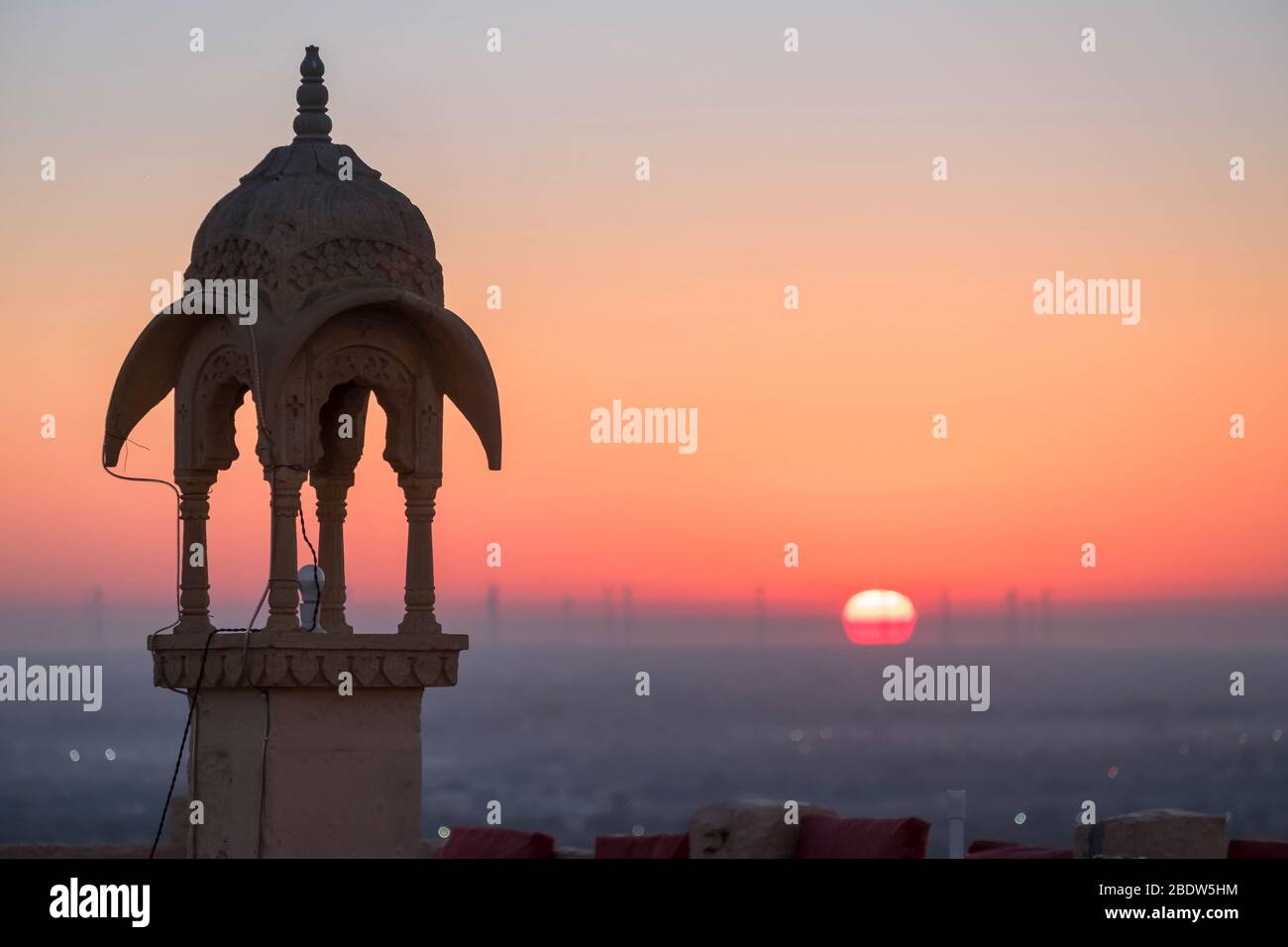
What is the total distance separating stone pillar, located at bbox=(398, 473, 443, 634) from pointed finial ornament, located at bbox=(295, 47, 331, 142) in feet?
9.05

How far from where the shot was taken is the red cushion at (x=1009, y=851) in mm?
23375

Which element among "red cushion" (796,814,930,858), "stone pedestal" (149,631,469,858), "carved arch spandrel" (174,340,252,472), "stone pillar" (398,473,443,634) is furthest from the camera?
"carved arch spandrel" (174,340,252,472)

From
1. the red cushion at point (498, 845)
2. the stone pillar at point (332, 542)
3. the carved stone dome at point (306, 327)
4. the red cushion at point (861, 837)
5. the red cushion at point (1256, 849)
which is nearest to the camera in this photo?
the red cushion at point (1256, 849)

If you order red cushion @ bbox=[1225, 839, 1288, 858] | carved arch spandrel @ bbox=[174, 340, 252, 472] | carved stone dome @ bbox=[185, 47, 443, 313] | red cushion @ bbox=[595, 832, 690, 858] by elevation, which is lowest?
red cushion @ bbox=[1225, 839, 1288, 858]

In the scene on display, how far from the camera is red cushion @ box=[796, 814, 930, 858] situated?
23.4 meters

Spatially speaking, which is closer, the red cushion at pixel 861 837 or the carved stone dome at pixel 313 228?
the red cushion at pixel 861 837

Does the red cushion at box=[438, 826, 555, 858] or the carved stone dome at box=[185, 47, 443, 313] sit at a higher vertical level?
the carved stone dome at box=[185, 47, 443, 313]

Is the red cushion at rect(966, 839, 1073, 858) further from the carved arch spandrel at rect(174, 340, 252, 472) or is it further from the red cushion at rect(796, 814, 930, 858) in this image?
the carved arch spandrel at rect(174, 340, 252, 472)

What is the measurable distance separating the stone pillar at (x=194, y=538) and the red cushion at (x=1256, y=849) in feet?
26.2

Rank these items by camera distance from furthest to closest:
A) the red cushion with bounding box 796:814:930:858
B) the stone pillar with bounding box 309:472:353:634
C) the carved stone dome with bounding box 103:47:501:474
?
the stone pillar with bounding box 309:472:353:634, the carved stone dome with bounding box 103:47:501:474, the red cushion with bounding box 796:814:930:858

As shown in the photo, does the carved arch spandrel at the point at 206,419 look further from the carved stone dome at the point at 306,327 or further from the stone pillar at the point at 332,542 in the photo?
the stone pillar at the point at 332,542

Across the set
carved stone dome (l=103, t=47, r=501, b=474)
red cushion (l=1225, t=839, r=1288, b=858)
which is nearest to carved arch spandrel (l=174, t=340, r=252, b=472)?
carved stone dome (l=103, t=47, r=501, b=474)

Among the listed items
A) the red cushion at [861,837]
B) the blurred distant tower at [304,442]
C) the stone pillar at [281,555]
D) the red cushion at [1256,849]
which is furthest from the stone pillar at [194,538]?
the red cushion at [1256,849]
